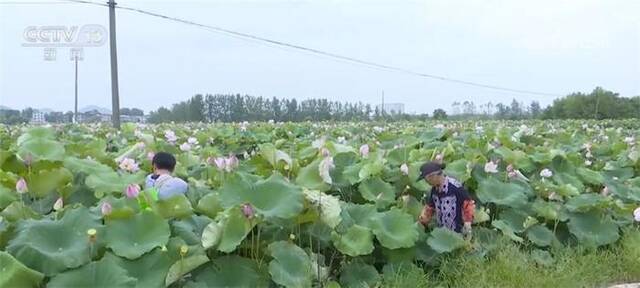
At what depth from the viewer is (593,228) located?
14.1 feet

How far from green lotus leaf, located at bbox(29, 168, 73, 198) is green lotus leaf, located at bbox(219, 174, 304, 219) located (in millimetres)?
944

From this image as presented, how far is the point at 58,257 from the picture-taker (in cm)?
247

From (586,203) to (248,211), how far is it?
2.55m

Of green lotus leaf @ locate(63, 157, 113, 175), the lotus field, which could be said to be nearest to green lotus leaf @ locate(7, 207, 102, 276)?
the lotus field

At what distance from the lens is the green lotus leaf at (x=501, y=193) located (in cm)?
419

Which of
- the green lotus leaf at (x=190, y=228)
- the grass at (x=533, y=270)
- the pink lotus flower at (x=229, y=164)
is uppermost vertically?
the pink lotus flower at (x=229, y=164)

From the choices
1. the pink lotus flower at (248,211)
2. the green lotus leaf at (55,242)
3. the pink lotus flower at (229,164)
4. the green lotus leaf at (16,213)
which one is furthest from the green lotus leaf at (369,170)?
the green lotus leaf at (16,213)

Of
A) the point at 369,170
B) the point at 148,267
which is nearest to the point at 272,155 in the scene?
the point at 369,170

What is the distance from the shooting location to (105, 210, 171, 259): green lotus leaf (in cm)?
261

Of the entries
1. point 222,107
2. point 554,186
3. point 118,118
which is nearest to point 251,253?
point 554,186

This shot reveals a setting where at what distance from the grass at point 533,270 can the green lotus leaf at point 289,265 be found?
0.51 meters

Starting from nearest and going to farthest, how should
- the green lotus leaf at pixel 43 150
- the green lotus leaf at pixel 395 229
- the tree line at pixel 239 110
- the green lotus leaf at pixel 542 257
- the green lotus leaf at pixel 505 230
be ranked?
1. the green lotus leaf at pixel 395 229
2. the green lotus leaf at pixel 43 150
3. the green lotus leaf at pixel 542 257
4. the green lotus leaf at pixel 505 230
5. the tree line at pixel 239 110

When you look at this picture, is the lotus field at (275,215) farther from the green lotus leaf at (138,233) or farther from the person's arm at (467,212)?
the person's arm at (467,212)

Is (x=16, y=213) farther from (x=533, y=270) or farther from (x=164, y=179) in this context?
(x=533, y=270)
